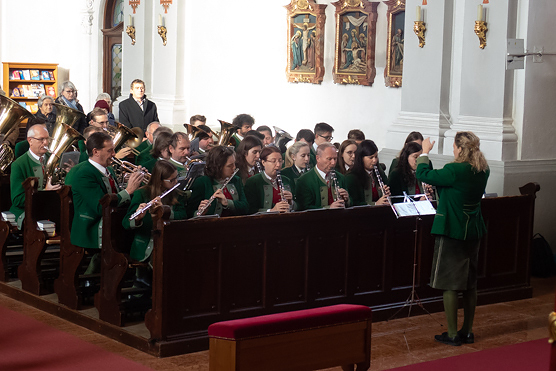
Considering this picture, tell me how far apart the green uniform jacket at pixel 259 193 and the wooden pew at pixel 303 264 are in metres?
0.48

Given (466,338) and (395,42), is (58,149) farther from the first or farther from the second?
(395,42)

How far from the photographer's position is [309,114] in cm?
1330

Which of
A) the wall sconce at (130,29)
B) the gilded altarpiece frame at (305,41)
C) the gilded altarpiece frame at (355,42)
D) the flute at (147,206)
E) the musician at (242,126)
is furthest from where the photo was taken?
the wall sconce at (130,29)

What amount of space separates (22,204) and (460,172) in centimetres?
408

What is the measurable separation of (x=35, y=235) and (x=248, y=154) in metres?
2.02

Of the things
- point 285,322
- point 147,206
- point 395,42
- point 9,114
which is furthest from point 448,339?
point 395,42

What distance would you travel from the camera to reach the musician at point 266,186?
6864 mm

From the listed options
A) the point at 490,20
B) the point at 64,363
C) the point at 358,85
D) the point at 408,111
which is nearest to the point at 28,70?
the point at 358,85

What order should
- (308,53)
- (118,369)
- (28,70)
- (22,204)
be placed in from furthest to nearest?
(28,70) < (308,53) < (22,204) < (118,369)

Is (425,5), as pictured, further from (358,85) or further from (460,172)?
(460,172)

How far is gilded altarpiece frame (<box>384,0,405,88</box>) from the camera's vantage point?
38.2 ft

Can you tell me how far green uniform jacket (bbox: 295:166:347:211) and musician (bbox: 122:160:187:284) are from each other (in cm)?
109

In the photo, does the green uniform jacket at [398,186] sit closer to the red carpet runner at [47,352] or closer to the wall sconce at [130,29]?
the red carpet runner at [47,352]

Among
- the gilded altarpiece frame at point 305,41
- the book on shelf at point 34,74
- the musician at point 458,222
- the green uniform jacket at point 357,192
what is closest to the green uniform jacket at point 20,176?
the green uniform jacket at point 357,192
